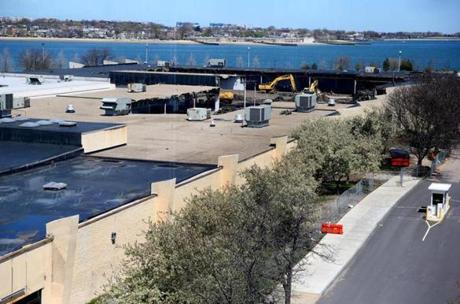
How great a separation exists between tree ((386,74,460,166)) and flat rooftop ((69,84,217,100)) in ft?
56.1

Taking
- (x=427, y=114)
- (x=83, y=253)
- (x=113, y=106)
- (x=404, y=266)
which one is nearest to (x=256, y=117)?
(x=113, y=106)

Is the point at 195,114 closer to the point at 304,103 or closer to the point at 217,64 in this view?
the point at 304,103

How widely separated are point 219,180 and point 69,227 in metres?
10.8

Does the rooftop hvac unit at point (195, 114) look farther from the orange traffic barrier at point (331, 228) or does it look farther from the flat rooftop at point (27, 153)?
the orange traffic barrier at point (331, 228)

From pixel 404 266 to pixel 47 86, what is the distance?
35722mm

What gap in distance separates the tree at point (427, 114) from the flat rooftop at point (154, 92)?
17.1 meters

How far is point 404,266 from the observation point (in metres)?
26.1

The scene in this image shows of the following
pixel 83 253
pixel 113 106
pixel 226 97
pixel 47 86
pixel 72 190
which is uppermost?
pixel 47 86

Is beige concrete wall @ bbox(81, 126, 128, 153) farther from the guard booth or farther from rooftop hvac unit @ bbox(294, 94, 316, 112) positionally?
rooftop hvac unit @ bbox(294, 94, 316, 112)

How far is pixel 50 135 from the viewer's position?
32.9 metres

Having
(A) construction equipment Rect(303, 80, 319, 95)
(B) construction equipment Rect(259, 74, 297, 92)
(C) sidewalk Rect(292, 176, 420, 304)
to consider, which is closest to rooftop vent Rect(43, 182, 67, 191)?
(C) sidewalk Rect(292, 176, 420, 304)

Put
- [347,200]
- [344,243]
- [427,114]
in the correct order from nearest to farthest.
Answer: [344,243]
[347,200]
[427,114]

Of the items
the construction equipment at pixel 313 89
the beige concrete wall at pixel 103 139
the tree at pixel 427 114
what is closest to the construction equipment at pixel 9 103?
the beige concrete wall at pixel 103 139

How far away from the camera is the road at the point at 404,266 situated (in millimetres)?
23109
